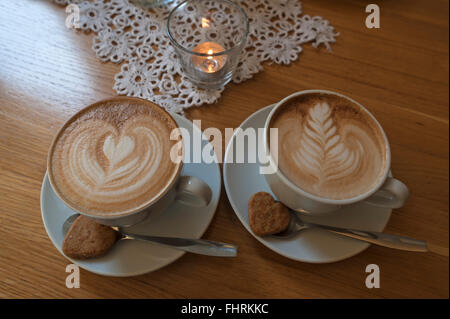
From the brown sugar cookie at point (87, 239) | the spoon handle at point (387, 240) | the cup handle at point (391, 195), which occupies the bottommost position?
the spoon handle at point (387, 240)

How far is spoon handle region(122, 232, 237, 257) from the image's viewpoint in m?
0.57

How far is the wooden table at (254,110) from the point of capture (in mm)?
603

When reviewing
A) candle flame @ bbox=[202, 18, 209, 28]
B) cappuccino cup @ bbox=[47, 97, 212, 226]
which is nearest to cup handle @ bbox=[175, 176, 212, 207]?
cappuccino cup @ bbox=[47, 97, 212, 226]

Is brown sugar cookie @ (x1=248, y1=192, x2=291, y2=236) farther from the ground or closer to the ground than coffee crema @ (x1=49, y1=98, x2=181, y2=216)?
closer to the ground

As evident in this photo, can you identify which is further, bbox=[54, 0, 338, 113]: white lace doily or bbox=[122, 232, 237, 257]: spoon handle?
bbox=[54, 0, 338, 113]: white lace doily

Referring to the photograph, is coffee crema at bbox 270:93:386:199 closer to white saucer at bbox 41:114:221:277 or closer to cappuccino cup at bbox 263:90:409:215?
cappuccino cup at bbox 263:90:409:215

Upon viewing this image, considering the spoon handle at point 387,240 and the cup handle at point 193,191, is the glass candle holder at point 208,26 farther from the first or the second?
the spoon handle at point 387,240

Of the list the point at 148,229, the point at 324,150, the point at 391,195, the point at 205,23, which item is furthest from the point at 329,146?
the point at 205,23

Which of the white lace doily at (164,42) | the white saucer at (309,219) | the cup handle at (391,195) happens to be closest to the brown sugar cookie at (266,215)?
the white saucer at (309,219)

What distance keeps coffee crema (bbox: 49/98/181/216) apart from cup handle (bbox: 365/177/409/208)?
1.24 ft

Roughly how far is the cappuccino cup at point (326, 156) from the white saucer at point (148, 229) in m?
0.14
